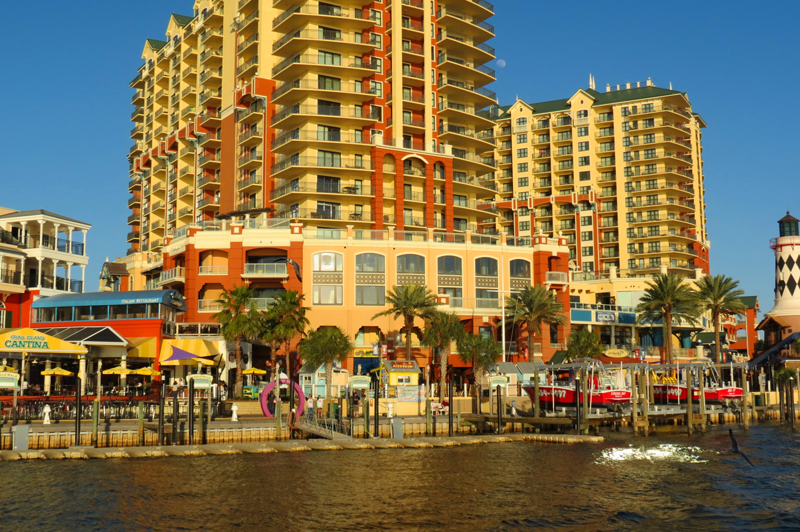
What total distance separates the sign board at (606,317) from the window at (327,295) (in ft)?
112

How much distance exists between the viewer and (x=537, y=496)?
3384 centimetres

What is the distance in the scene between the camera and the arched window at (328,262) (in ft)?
244

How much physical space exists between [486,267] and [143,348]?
3234 centimetres

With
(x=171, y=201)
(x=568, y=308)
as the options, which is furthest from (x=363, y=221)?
(x=171, y=201)

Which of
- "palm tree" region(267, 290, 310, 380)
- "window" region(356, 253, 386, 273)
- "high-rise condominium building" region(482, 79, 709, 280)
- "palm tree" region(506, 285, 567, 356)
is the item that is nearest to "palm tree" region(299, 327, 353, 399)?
"palm tree" region(267, 290, 310, 380)

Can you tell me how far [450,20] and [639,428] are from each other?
55.7 meters

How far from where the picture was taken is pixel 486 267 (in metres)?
79.7

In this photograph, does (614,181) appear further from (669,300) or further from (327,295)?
(327,295)

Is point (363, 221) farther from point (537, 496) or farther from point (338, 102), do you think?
point (537, 496)

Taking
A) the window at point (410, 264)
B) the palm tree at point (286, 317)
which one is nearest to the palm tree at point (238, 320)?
the palm tree at point (286, 317)

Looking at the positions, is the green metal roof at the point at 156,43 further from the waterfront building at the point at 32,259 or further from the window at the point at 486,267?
the window at the point at 486,267

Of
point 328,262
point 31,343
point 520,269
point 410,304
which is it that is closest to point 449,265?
point 520,269

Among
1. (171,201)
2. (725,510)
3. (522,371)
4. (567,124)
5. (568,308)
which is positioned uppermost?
(567,124)

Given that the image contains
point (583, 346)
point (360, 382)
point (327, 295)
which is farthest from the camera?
point (583, 346)
